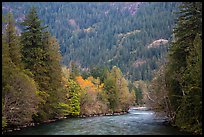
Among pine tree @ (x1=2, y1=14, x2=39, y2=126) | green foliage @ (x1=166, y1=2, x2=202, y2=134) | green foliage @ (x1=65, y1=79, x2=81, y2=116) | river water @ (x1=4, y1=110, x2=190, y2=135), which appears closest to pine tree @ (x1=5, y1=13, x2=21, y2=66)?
pine tree @ (x1=2, y1=14, x2=39, y2=126)

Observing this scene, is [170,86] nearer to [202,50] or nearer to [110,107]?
[202,50]

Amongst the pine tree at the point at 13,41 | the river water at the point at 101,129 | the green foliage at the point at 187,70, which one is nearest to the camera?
the green foliage at the point at 187,70

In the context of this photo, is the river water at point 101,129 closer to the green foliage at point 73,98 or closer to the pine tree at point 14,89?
the pine tree at point 14,89

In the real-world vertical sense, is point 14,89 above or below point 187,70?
below

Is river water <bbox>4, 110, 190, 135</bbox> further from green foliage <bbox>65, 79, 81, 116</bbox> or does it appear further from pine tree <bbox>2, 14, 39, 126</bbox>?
green foliage <bbox>65, 79, 81, 116</bbox>

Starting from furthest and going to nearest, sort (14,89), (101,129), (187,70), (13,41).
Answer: (13,41) < (101,129) < (14,89) < (187,70)

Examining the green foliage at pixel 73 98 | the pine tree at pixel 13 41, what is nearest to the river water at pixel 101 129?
the pine tree at pixel 13 41

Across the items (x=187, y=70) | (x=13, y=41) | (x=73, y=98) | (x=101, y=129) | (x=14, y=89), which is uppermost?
(x=13, y=41)

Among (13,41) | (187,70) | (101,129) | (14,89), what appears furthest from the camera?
→ (13,41)

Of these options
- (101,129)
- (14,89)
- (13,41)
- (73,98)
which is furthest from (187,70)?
(73,98)

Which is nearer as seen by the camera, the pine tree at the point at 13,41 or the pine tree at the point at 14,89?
the pine tree at the point at 14,89

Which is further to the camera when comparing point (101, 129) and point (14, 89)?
point (101, 129)

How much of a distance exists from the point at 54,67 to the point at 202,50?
95.1ft

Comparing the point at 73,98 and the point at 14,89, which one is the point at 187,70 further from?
the point at 73,98
